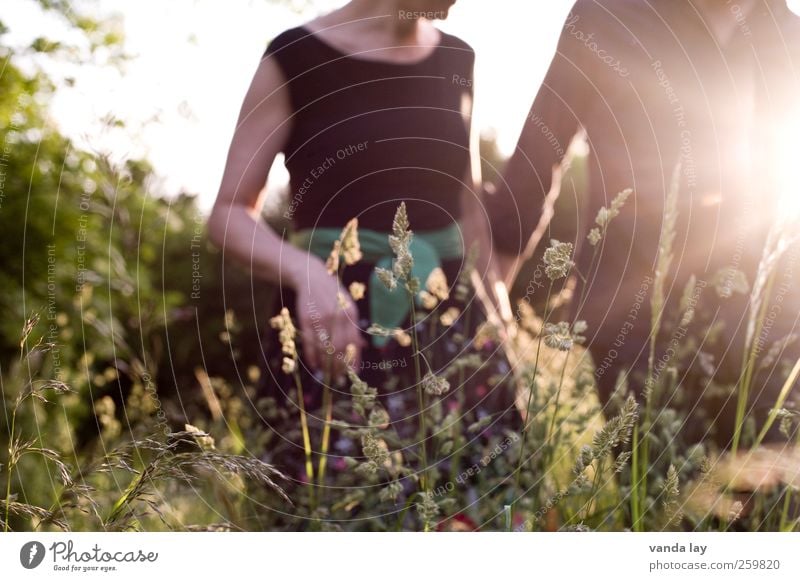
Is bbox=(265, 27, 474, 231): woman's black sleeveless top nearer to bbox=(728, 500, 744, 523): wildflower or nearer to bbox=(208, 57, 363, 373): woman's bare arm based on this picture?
bbox=(208, 57, 363, 373): woman's bare arm

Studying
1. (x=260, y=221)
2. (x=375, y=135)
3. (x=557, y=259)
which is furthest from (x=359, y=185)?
(x=557, y=259)

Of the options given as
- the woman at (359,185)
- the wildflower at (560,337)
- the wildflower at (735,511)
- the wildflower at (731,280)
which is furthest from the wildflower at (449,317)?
the wildflower at (735,511)

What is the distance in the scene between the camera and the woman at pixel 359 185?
1691 millimetres

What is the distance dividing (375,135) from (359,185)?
0.12 m

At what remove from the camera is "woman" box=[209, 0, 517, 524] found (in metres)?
1.69

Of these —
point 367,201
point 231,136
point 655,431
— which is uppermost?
point 231,136

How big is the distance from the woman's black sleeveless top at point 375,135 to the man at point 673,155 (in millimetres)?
155

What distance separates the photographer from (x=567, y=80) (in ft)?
5.66

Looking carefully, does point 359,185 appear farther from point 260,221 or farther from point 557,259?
point 557,259

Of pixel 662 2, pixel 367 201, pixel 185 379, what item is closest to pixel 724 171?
pixel 662 2

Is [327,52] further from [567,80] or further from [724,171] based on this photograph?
[724,171]

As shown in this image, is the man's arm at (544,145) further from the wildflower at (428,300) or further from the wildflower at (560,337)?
the wildflower at (560,337)
